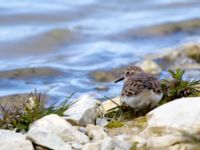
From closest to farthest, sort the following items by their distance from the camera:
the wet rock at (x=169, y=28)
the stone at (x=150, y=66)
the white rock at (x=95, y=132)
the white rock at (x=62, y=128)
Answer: the white rock at (x=62, y=128) → the white rock at (x=95, y=132) → the stone at (x=150, y=66) → the wet rock at (x=169, y=28)

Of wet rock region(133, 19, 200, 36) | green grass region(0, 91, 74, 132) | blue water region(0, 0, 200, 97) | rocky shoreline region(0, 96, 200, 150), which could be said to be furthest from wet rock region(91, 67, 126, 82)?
rocky shoreline region(0, 96, 200, 150)

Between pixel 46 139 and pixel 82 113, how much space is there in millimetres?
856

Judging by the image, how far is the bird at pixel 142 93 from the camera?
6.24 meters

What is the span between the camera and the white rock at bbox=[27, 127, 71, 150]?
18.1 feet

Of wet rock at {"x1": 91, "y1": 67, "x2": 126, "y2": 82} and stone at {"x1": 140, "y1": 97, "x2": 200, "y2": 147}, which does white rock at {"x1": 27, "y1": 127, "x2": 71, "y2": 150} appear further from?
wet rock at {"x1": 91, "y1": 67, "x2": 126, "y2": 82}

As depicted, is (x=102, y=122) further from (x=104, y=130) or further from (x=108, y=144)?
(x=108, y=144)

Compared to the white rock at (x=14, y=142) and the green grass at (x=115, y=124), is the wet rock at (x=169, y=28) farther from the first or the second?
the white rock at (x=14, y=142)

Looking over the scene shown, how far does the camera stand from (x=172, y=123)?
569cm

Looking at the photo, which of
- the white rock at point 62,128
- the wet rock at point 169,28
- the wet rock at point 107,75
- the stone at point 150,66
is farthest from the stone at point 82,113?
the wet rock at point 169,28

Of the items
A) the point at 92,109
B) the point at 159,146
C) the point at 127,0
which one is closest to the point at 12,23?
the point at 127,0

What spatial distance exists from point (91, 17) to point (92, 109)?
1095cm

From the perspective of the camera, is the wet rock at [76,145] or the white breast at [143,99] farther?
the white breast at [143,99]

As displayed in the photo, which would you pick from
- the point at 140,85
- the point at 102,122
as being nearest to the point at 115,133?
the point at 102,122

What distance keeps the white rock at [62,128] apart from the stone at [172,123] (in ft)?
1.74
